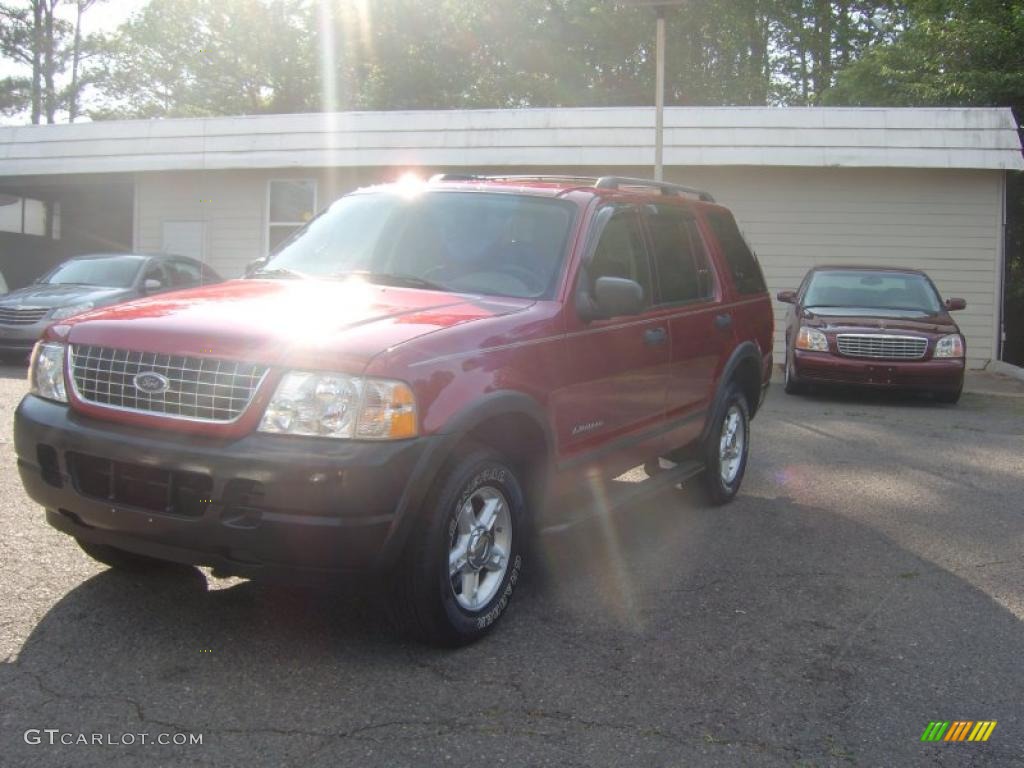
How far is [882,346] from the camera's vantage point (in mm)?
11953

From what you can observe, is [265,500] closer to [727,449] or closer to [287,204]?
[727,449]

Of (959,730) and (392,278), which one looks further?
(392,278)

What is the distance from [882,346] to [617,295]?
27.3 ft

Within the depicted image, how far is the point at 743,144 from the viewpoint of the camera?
16016mm

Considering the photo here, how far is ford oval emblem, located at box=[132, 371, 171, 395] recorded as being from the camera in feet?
12.1

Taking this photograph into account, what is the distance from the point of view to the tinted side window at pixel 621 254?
504 centimetres

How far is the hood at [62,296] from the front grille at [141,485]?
9.86m

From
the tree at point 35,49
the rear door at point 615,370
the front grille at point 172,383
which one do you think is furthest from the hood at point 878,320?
the tree at point 35,49

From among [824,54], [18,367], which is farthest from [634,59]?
[18,367]

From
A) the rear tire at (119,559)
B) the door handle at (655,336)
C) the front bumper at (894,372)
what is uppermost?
the door handle at (655,336)

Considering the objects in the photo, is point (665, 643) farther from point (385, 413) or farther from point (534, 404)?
point (385, 413)

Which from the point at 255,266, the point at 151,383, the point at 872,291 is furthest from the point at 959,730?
the point at 872,291

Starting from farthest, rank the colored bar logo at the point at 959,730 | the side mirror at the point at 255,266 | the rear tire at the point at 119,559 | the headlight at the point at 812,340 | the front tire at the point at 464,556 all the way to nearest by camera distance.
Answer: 1. the headlight at the point at 812,340
2. the side mirror at the point at 255,266
3. the rear tire at the point at 119,559
4. the front tire at the point at 464,556
5. the colored bar logo at the point at 959,730

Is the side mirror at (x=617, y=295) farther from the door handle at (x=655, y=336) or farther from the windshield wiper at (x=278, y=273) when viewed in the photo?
the windshield wiper at (x=278, y=273)
